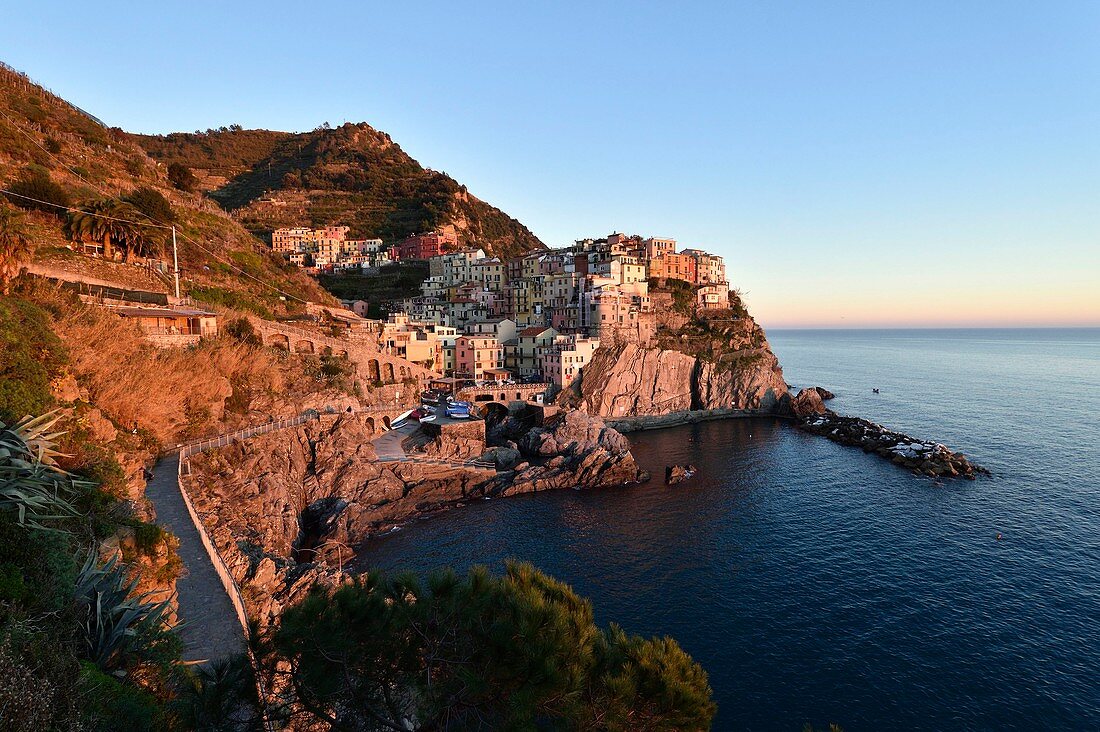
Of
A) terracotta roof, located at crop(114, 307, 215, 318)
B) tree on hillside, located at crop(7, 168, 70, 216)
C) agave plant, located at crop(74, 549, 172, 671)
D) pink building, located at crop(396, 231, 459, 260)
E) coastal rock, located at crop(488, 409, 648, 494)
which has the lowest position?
coastal rock, located at crop(488, 409, 648, 494)

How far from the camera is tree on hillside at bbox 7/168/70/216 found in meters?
34.7

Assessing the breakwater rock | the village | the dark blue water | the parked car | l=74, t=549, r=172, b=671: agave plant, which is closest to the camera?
l=74, t=549, r=172, b=671: agave plant

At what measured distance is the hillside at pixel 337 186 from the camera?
114312 millimetres

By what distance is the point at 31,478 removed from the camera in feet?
35.4

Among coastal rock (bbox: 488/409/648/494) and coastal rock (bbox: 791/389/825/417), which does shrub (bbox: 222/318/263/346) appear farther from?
coastal rock (bbox: 791/389/825/417)

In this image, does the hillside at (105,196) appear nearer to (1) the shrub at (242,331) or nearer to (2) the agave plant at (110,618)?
(1) the shrub at (242,331)

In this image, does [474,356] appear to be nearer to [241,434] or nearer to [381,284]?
[381,284]

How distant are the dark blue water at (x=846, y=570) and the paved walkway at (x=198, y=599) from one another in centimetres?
1272

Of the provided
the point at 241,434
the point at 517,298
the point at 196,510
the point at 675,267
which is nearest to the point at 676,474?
the point at 241,434

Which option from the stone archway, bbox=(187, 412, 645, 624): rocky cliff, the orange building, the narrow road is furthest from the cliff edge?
the narrow road

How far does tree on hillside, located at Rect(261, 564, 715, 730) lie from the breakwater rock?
47795 mm

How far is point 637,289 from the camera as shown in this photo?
77.4 m

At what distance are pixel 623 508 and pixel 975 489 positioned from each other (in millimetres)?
28557

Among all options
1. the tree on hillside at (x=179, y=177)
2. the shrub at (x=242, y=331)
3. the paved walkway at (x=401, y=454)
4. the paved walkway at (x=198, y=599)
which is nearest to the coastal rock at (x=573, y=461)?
the paved walkway at (x=401, y=454)
